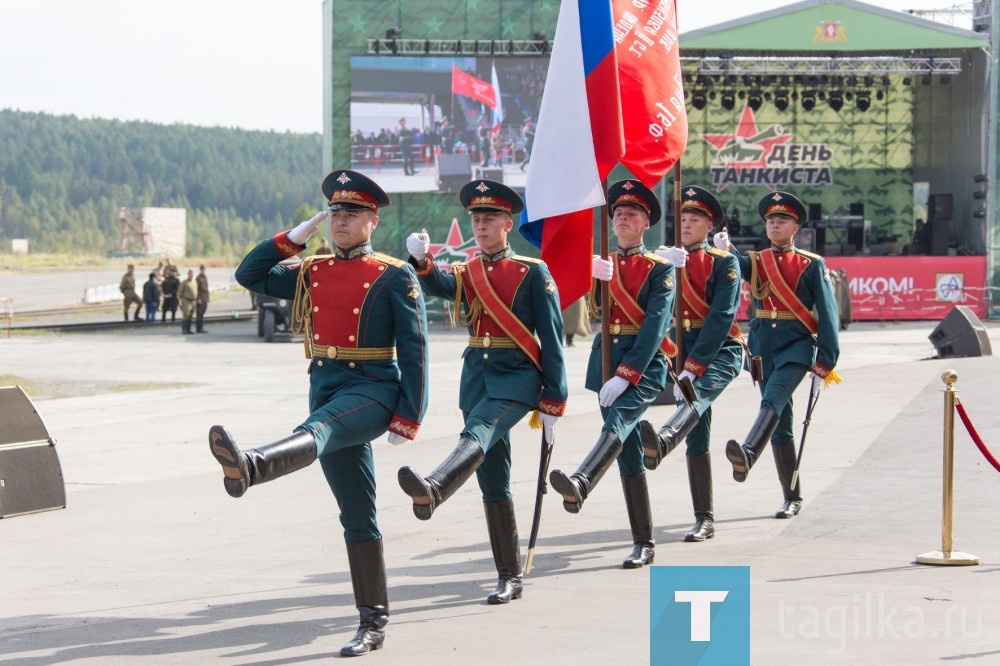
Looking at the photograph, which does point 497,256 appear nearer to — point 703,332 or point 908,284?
point 703,332

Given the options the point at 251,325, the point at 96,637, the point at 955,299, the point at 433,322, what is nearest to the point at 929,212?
the point at 955,299

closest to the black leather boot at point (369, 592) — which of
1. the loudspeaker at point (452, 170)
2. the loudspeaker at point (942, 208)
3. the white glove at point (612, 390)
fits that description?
the white glove at point (612, 390)

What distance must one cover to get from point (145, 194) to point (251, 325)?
162 m

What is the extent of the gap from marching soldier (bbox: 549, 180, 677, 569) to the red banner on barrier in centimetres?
2841

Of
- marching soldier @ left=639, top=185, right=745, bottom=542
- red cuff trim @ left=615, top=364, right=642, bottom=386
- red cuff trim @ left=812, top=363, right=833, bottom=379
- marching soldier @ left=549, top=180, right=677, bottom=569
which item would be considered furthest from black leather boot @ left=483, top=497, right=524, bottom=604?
red cuff trim @ left=812, top=363, right=833, bottom=379

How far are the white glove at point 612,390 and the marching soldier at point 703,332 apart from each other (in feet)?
2.56

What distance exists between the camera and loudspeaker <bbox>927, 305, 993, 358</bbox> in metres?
22.7

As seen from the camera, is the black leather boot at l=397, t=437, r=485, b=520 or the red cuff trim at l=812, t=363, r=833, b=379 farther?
the red cuff trim at l=812, t=363, r=833, b=379

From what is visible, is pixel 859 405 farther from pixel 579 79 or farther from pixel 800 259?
pixel 579 79

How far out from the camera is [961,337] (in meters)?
23.0

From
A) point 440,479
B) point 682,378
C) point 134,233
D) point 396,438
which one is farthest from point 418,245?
point 134,233

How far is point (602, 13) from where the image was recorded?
860 cm

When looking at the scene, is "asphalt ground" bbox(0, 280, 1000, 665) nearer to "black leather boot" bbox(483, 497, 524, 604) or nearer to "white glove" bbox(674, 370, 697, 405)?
"black leather boot" bbox(483, 497, 524, 604)

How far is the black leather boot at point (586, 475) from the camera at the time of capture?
7.15m
